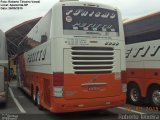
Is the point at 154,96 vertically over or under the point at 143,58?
under

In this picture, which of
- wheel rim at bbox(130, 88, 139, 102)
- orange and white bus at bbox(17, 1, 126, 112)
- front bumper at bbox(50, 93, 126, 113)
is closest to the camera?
front bumper at bbox(50, 93, 126, 113)

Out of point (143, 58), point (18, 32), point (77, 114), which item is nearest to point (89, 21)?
point (77, 114)

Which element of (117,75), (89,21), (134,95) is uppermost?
(89,21)

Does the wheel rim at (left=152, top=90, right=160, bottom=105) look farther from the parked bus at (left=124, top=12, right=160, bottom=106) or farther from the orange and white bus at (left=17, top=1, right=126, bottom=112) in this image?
the orange and white bus at (left=17, top=1, right=126, bottom=112)

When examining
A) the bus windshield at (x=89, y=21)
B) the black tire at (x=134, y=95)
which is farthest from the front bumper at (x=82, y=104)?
the black tire at (x=134, y=95)

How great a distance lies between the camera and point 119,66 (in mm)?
11820

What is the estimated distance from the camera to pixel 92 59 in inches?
447

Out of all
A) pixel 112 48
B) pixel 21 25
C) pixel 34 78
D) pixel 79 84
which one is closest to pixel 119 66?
pixel 112 48

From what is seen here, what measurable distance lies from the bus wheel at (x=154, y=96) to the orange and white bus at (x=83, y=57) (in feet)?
6.73

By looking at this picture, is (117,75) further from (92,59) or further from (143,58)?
(143,58)

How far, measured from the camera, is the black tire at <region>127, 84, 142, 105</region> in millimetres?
14684

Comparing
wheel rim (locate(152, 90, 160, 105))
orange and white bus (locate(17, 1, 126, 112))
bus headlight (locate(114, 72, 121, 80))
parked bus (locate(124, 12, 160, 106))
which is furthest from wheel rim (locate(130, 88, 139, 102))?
bus headlight (locate(114, 72, 121, 80))

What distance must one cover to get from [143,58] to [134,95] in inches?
73.6

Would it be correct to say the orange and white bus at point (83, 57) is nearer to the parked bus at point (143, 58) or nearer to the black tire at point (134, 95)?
the parked bus at point (143, 58)
